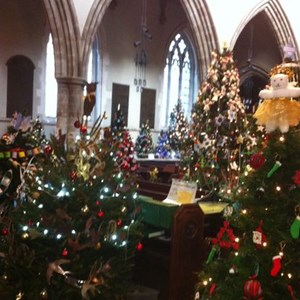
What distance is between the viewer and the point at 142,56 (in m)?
13.3

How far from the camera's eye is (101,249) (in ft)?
10.9

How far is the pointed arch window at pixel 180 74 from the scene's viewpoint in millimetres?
14438

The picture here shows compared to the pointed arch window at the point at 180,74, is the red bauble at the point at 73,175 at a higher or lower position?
lower

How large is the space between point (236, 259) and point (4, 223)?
Answer: 5.76 feet

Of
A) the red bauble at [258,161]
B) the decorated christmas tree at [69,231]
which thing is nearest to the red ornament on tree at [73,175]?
the decorated christmas tree at [69,231]

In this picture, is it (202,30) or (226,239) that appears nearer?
(226,239)

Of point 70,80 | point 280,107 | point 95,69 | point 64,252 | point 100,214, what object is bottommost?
point 64,252

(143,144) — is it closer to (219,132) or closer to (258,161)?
(219,132)

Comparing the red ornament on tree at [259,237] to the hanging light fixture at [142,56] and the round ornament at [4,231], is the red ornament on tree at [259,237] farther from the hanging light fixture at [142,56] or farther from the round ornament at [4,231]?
the hanging light fixture at [142,56]

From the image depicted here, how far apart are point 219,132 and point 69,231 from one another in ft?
11.9

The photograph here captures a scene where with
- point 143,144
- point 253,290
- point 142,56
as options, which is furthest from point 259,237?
point 142,56

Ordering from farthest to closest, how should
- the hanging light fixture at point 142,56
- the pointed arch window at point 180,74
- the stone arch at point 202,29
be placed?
1. the pointed arch window at point 180,74
2. the hanging light fixture at point 142,56
3. the stone arch at point 202,29

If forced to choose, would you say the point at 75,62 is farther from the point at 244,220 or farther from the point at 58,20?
the point at 244,220

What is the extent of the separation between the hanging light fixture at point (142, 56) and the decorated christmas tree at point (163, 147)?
5.37 ft
